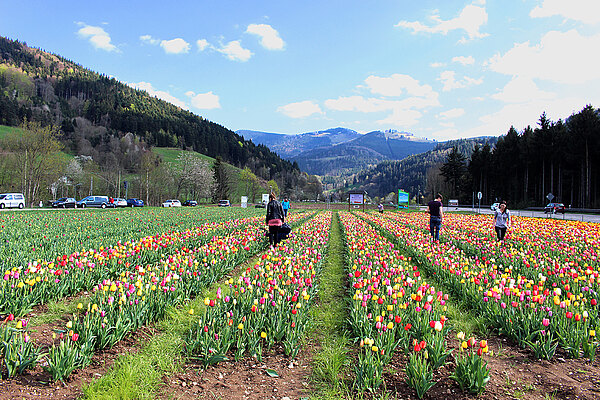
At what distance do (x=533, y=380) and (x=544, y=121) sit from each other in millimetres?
67661

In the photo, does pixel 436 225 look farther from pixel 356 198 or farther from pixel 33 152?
pixel 33 152

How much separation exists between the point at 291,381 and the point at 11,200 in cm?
5010

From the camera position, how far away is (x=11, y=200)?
3894cm

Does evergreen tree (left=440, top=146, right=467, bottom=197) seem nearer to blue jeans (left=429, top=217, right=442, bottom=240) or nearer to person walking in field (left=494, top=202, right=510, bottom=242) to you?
blue jeans (left=429, top=217, right=442, bottom=240)

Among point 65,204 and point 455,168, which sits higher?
point 455,168

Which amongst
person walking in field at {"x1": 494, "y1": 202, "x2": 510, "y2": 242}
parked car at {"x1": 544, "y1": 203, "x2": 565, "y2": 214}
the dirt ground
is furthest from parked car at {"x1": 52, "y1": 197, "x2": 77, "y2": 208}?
parked car at {"x1": 544, "y1": 203, "x2": 565, "y2": 214}

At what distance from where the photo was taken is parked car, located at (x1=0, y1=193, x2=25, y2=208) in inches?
1495

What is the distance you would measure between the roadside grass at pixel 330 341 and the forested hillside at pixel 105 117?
11246cm

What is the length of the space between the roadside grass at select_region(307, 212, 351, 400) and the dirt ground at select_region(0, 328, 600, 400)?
119 millimetres

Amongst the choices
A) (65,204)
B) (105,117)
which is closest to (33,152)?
(65,204)

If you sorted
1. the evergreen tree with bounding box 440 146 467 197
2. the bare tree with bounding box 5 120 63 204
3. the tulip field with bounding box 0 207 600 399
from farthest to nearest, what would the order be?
1. the evergreen tree with bounding box 440 146 467 197
2. the bare tree with bounding box 5 120 63 204
3. the tulip field with bounding box 0 207 600 399

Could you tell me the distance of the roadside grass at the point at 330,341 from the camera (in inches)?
132

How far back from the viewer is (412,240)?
12.1 m

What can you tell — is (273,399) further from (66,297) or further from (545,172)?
(545,172)
